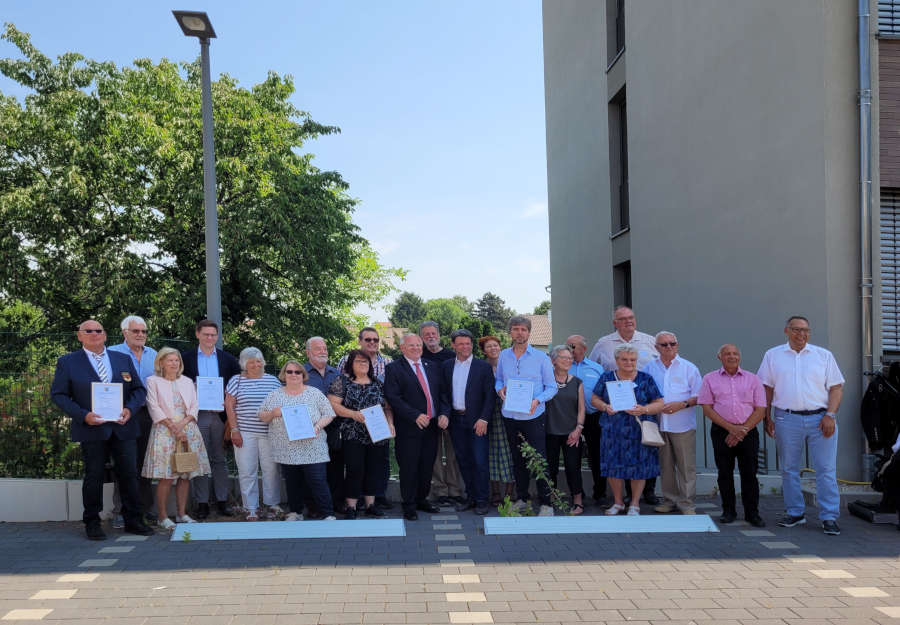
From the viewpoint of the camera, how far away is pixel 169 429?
737cm

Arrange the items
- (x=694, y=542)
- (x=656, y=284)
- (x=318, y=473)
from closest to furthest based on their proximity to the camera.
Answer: (x=694, y=542) < (x=318, y=473) < (x=656, y=284)

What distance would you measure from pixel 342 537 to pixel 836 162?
711 centimetres

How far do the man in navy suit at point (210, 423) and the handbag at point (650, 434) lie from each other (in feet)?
13.9

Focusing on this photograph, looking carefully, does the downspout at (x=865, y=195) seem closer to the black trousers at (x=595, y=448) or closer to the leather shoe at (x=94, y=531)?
the black trousers at (x=595, y=448)

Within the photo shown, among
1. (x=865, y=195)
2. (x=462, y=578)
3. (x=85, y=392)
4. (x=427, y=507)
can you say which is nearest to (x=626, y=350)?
(x=427, y=507)

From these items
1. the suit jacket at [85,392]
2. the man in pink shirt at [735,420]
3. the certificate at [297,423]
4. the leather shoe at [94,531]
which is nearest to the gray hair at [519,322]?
the man in pink shirt at [735,420]

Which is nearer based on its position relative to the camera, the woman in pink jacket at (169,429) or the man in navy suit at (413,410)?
the woman in pink jacket at (169,429)

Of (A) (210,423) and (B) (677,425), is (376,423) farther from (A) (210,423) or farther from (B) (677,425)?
(B) (677,425)

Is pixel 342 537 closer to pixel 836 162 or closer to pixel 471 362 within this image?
pixel 471 362

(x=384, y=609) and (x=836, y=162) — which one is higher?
(x=836, y=162)

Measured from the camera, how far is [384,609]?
5074 mm

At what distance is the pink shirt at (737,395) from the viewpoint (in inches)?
292

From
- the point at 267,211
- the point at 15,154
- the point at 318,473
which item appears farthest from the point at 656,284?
the point at 15,154

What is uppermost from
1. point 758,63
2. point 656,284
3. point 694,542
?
point 758,63
